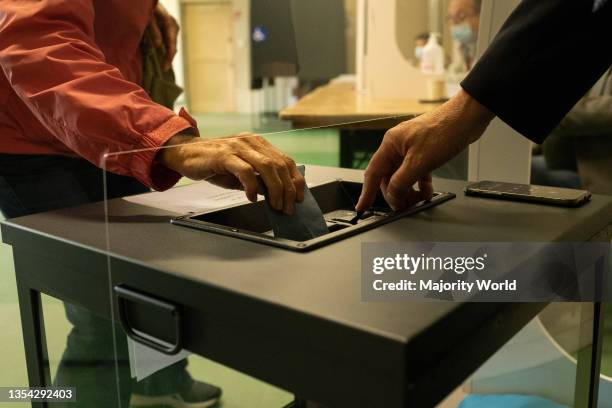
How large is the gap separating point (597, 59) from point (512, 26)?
0.11m

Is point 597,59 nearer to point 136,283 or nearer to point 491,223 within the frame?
point 491,223

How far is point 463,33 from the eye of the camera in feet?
4.97

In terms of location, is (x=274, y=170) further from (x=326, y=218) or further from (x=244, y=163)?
(x=326, y=218)

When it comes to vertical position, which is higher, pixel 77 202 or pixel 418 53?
pixel 418 53

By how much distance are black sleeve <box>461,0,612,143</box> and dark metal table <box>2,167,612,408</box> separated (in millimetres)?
143

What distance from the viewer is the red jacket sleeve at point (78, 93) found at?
0.75m

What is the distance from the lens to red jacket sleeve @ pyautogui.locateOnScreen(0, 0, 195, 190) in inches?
29.6

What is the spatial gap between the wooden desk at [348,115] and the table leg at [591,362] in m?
0.41

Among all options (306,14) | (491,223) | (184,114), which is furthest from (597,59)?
(184,114)

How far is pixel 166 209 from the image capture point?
83cm

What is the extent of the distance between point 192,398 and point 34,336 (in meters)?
0.41

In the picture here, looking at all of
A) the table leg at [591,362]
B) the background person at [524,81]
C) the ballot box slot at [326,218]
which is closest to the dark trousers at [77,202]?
the ballot box slot at [326,218]

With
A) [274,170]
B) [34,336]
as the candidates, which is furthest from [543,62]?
[34,336]

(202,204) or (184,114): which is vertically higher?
(184,114)
